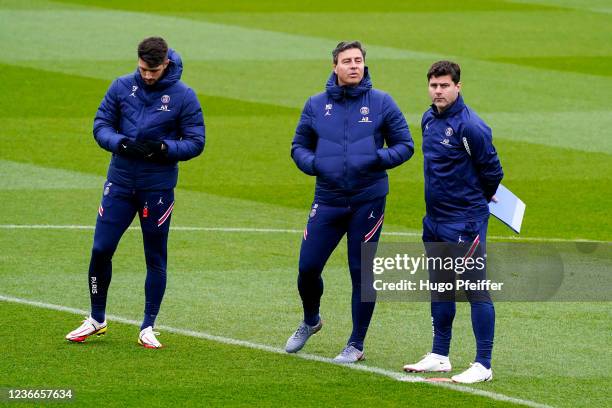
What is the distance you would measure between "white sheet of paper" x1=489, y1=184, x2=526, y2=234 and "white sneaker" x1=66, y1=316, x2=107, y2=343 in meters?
3.48

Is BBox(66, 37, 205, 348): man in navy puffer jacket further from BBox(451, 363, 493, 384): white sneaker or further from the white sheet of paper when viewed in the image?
BBox(451, 363, 493, 384): white sneaker

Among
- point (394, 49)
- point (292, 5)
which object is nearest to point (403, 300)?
point (394, 49)

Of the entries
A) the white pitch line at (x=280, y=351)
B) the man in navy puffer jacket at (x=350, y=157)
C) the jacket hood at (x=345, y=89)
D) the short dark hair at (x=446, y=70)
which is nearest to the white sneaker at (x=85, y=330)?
the white pitch line at (x=280, y=351)

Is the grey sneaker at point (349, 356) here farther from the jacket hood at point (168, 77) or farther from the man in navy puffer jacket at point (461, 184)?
the jacket hood at point (168, 77)

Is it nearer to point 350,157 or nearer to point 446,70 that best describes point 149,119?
point 350,157

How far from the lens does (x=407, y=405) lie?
9.68m

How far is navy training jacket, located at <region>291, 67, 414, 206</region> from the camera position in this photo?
1059cm

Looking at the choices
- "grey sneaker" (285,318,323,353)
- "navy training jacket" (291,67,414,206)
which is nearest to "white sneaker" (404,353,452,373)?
"grey sneaker" (285,318,323,353)

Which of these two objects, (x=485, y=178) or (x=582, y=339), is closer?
(x=485, y=178)

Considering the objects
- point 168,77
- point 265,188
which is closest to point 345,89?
point 168,77

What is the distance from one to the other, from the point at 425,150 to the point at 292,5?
26.0 meters

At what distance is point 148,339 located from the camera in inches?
443

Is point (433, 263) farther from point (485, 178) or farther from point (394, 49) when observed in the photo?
point (394, 49)

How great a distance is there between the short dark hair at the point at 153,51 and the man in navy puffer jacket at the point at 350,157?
1.23 metres
